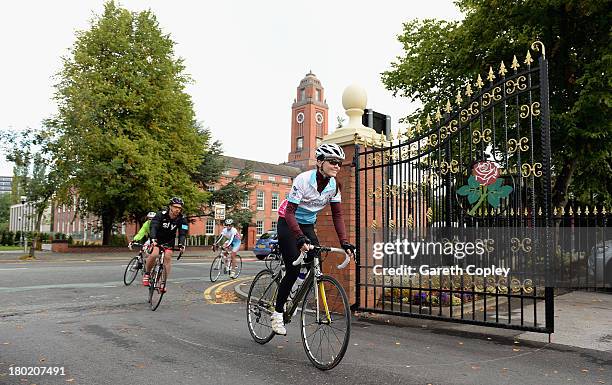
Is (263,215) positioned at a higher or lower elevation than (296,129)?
lower

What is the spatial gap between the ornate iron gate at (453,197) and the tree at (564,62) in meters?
7.95

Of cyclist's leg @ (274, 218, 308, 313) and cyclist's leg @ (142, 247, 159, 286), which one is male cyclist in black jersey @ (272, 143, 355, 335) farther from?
cyclist's leg @ (142, 247, 159, 286)

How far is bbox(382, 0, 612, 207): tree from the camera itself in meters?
13.4

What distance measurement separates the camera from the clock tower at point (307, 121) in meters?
101

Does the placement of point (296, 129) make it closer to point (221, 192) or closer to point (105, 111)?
point (221, 192)

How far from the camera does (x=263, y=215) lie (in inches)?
2913

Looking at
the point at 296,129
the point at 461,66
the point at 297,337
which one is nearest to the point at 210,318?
the point at 297,337

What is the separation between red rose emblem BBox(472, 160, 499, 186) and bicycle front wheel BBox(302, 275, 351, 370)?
121 inches

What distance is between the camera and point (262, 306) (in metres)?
5.39

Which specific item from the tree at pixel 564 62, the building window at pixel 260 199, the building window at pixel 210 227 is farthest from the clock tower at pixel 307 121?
the tree at pixel 564 62

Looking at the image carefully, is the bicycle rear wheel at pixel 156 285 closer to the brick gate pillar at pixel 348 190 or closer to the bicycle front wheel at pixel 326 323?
the brick gate pillar at pixel 348 190

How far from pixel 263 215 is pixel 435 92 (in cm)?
5669

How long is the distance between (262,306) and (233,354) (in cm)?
68

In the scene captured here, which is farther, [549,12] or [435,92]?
[435,92]
